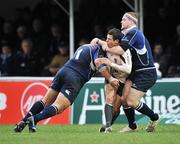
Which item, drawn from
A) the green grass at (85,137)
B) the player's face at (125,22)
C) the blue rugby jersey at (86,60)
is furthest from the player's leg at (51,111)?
the player's face at (125,22)

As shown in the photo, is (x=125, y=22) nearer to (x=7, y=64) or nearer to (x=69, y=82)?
(x=69, y=82)

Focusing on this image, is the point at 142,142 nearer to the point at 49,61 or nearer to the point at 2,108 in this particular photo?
the point at 2,108

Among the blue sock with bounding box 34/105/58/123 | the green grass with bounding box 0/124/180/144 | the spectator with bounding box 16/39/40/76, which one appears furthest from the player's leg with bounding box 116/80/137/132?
the spectator with bounding box 16/39/40/76

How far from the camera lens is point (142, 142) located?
42.1ft

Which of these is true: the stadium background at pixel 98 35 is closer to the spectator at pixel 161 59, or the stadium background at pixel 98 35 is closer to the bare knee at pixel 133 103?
the spectator at pixel 161 59

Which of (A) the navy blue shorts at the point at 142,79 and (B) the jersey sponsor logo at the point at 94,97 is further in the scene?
(B) the jersey sponsor logo at the point at 94,97

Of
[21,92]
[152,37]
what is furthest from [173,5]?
[21,92]

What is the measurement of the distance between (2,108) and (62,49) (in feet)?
10.7

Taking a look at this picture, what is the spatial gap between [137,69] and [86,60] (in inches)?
43.3

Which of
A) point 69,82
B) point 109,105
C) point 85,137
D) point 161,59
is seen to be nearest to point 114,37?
point 69,82

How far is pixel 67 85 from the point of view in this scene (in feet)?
48.1

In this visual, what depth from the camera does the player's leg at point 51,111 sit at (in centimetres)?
1445

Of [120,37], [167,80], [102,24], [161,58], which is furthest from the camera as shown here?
[102,24]

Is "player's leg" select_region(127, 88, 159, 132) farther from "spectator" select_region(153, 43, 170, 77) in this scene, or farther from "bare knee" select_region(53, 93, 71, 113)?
"spectator" select_region(153, 43, 170, 77)
